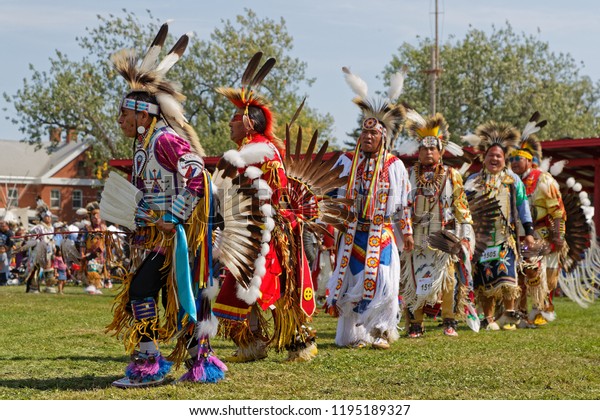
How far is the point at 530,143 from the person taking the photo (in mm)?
9742

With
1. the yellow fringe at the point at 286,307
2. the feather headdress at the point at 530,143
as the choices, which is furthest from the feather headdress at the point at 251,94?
the feather headdress at the point at 530,143

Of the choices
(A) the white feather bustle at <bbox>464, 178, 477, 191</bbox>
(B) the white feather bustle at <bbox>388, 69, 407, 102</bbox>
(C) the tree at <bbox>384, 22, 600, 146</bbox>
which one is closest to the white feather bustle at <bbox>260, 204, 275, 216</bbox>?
(B) the white feather bustle at <bbox>388, 69, 407, 102</bbox>

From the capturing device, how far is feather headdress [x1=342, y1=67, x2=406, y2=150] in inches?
269

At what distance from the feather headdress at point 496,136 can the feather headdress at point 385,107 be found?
1817 mm

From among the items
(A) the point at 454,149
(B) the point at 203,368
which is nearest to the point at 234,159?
(B) the point at 203,368

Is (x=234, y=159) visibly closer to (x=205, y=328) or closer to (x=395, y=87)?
(x=205, y=328)

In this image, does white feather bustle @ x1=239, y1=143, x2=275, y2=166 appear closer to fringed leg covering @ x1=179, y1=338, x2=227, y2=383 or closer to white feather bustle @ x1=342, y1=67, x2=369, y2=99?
fringed leg covering @ x1=179, y1=338, x2=227, y2=383

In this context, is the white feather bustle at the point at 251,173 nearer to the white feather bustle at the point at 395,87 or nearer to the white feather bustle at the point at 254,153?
the white feather bustle at the point at 254,153

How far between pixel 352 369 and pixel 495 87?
108ft

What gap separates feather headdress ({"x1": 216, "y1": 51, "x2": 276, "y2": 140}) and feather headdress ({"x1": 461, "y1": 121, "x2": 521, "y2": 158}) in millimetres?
3282

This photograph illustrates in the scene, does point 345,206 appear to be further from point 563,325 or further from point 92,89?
point 92,89

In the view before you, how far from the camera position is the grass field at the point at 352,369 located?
443cm

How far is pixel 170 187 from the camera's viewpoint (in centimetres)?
463

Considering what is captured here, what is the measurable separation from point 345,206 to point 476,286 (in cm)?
285
